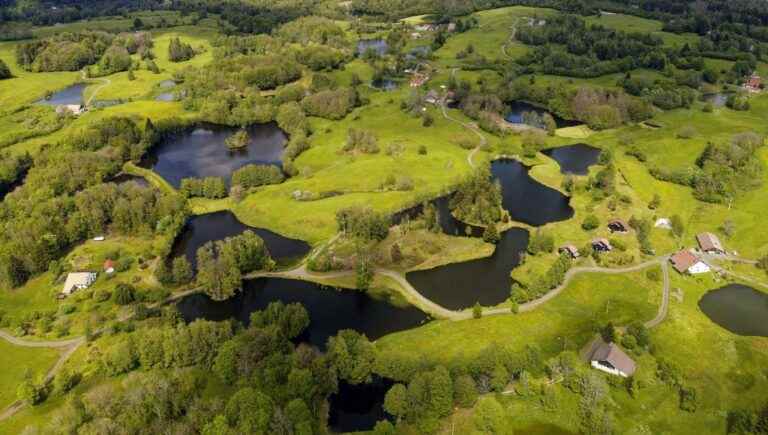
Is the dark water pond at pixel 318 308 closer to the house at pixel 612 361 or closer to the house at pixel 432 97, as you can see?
the house at pixel 612 361

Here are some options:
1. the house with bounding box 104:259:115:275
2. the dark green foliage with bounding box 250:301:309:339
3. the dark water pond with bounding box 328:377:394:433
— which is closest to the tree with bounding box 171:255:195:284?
the house with bounding box 104:259:115:275

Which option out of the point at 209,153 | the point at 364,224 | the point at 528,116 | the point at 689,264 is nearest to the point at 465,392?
the point at 364,224

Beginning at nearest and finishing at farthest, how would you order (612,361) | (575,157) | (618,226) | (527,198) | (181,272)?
(612,361) → (181,272) → (618,226) → (527,198) → (575,157)

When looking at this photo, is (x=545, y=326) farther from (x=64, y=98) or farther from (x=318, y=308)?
(x=64, y=98)

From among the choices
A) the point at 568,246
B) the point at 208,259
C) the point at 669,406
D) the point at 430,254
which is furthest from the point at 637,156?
the point at 208,259

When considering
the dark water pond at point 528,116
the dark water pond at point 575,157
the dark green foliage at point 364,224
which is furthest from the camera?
the dark water pond at point 528,116

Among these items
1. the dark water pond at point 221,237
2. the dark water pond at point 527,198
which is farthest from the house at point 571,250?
the dark water pond at point 221,237
